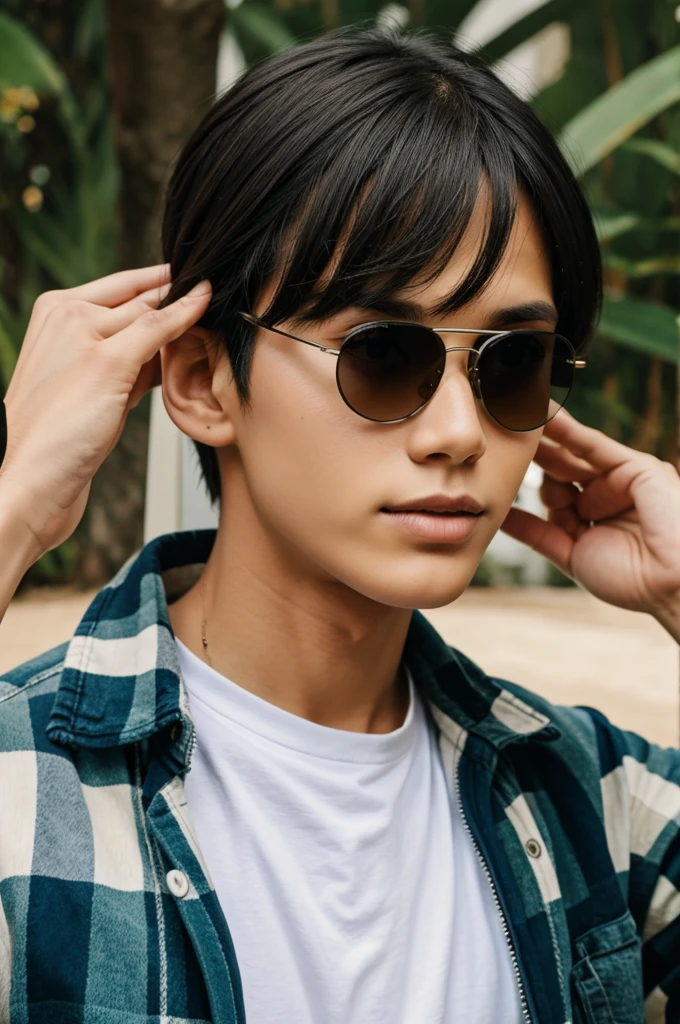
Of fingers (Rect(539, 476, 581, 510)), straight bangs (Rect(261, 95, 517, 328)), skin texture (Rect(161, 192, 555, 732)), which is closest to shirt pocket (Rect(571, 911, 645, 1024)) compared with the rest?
skin texture (Rect(161, 192, 555, 732))

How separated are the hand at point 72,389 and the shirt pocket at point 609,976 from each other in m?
0.96

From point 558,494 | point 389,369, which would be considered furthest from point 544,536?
point 389,369

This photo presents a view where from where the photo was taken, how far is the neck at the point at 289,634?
1.49m

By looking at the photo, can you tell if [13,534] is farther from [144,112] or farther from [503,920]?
[144,112]

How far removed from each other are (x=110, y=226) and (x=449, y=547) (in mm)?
2070

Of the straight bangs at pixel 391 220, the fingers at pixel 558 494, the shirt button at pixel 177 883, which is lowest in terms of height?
the shirt button at pixel 177 883

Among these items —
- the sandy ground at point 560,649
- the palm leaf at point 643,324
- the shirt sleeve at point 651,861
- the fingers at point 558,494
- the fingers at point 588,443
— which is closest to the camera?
the shirt sleeve at point 651,861

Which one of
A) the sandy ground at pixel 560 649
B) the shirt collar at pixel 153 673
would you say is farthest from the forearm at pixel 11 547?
the sandy ground at pixel 560 649

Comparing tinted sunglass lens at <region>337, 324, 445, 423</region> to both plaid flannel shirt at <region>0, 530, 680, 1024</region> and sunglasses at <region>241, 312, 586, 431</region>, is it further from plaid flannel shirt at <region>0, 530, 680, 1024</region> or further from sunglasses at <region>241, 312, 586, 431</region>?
plaid flannel shirt at <region>0, 530, 680, 1024</region>

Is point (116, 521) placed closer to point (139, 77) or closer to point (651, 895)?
point (139, 77)

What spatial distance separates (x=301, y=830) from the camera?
139cm

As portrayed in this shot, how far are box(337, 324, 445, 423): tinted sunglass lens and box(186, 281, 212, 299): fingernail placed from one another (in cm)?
28

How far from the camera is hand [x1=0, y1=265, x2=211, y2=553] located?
1.27 metres

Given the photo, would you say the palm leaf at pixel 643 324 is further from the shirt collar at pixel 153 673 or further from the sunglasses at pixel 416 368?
the sunglasses at pixel 416 368
